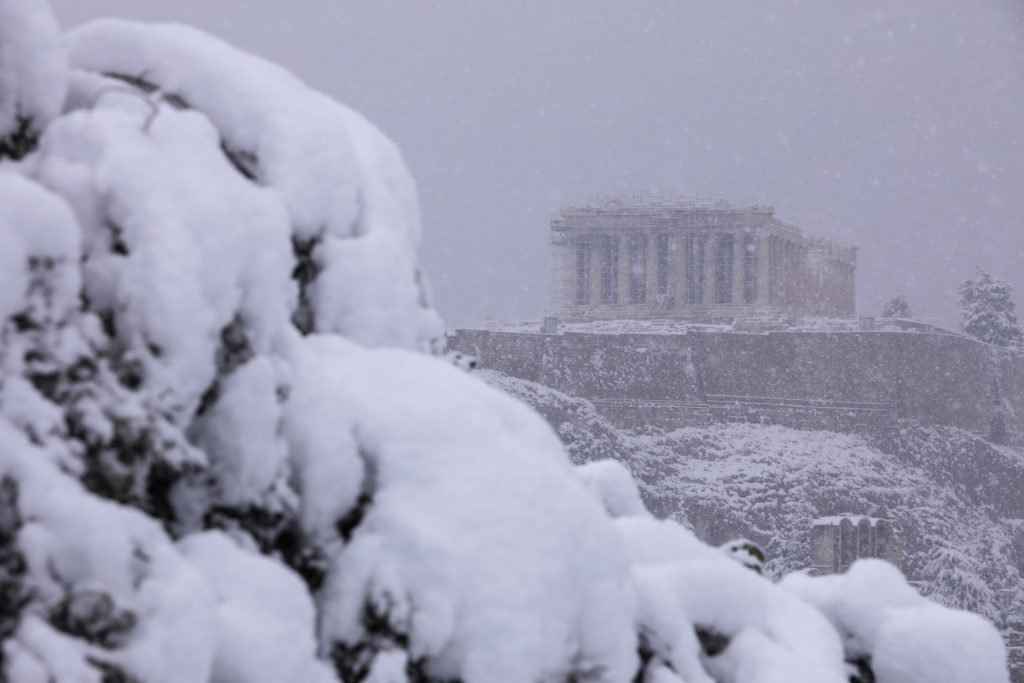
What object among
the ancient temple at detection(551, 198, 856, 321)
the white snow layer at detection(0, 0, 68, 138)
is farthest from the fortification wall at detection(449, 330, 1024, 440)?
the white snow layer at detection(0, 0, 68, 138)

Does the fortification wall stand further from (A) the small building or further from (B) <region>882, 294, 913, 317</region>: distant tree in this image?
(A) the small building

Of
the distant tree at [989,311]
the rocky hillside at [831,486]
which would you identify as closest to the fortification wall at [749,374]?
the rocky hillside at [831,486]

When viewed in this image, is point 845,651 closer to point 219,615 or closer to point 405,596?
point 405,596

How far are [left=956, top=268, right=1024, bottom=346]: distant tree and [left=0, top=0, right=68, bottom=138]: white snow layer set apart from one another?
56253 mm

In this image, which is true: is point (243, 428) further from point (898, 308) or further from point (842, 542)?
point (898, 308)

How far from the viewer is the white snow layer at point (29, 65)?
2031mm

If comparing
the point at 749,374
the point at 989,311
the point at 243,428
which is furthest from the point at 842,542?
the point at 989,311

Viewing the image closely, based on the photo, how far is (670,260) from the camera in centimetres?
5978

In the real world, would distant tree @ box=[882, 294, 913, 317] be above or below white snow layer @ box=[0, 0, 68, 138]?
below

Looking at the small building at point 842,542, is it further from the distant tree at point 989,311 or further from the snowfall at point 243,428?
the distant tree at point 989,311

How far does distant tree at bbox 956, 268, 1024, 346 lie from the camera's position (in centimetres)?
5509

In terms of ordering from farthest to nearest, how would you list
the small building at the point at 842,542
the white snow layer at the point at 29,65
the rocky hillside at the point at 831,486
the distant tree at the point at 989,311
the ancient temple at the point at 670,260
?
the ancient temple at the point at 670,260
the distant tree at the point at 989,311
the rocky hillside at the point at 831,486
the small building at the point at 842,542
the white snow layer at the point at 29,65

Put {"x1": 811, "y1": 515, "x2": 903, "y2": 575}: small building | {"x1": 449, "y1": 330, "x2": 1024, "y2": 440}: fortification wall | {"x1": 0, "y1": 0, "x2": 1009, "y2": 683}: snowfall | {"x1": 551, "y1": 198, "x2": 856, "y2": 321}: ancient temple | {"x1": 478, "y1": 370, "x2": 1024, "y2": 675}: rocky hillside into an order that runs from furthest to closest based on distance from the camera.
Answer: {"x1": 551, "y1": 198, "x2": 856, "y2": 321}: ancient temple → {"x1": 449, "y1": 330, "x2": 1024, "y2": 440}: fortification wall → {"x1": 478, "y1": 370, "x2": 1024, "y2": 675}: rocky hillside → {"x1": 811, "y1": 515, "x2": 903, "y2": 575}: small building → {"x1": 0, "y1": 0, "x2": 1009, "y2": 683}: snowfall

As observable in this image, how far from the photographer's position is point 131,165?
2041 mm
